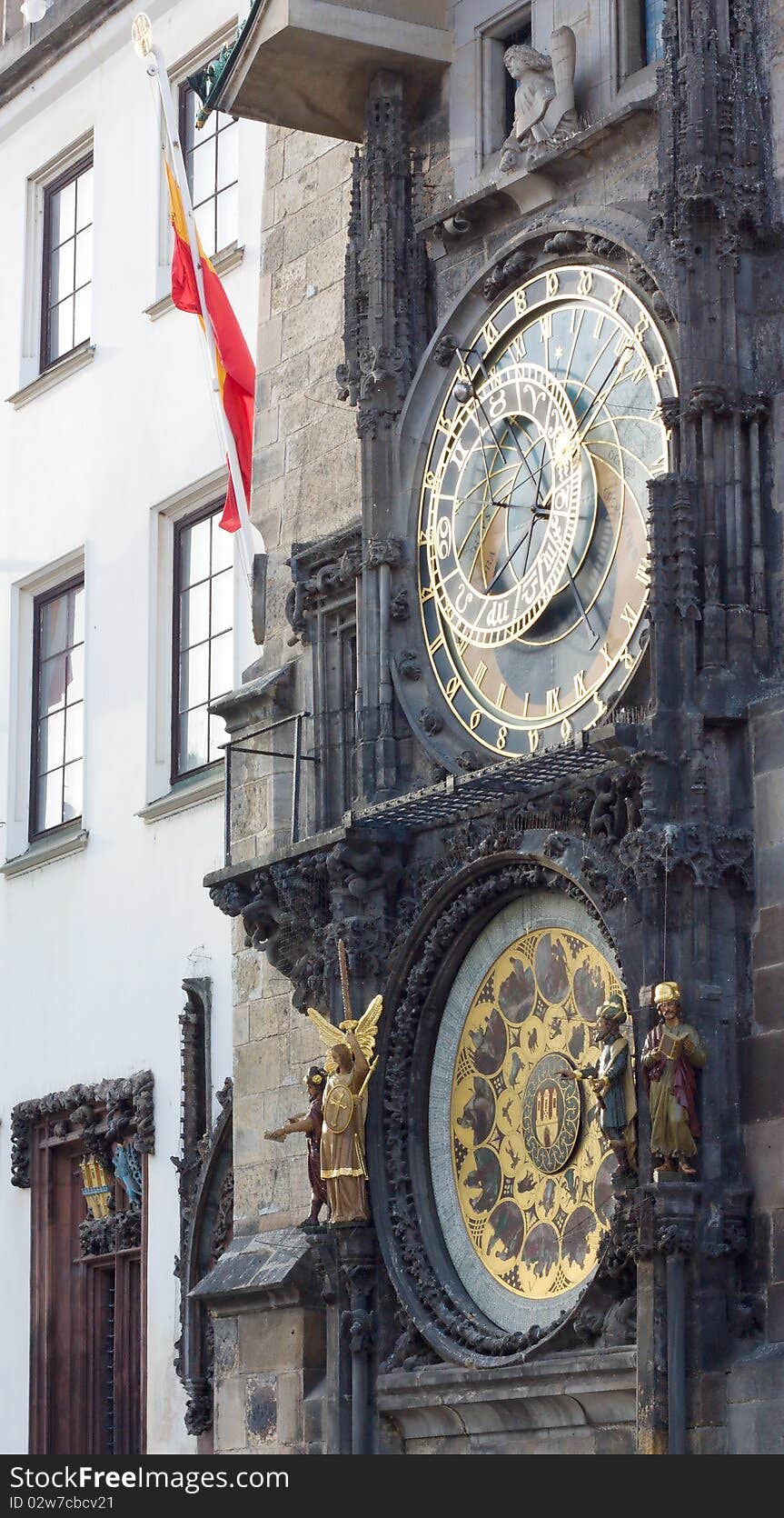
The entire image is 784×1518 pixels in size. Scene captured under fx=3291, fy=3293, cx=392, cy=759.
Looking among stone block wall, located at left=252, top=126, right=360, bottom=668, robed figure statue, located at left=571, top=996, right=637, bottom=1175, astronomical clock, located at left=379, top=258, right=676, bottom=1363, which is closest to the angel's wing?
astronomical clock, located at left=379, top=258, right=676, bottom=1363

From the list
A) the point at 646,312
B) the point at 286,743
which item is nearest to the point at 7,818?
the point at 286,743

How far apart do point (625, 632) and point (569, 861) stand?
3.29ft

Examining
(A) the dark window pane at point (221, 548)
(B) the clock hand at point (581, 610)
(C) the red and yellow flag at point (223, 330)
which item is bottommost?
(B) the clock hand at point (581, 610)

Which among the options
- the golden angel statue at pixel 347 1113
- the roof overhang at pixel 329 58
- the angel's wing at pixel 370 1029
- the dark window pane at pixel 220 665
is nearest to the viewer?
the golden angel statue at pixel 347 1113

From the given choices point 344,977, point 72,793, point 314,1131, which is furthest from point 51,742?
point 314,1131

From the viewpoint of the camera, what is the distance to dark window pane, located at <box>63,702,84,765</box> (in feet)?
72.3

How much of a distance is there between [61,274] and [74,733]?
3.47 m

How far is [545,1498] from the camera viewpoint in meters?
12.2

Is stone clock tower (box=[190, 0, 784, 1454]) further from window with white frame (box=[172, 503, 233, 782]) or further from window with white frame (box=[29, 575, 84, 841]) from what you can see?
window with white frame (box=[29, 575, 84, 841])

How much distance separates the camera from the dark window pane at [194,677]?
20.6 m

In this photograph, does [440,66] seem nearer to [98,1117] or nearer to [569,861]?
[569,861]

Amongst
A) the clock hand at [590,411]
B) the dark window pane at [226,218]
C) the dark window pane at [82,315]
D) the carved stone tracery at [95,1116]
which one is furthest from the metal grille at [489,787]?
the dark window pane at [82,315]

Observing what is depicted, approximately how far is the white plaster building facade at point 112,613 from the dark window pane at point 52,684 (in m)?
0.14

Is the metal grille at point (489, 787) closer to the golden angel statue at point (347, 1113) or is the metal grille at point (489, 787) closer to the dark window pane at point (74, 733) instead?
the golden angel statue at point (347, 1113)
